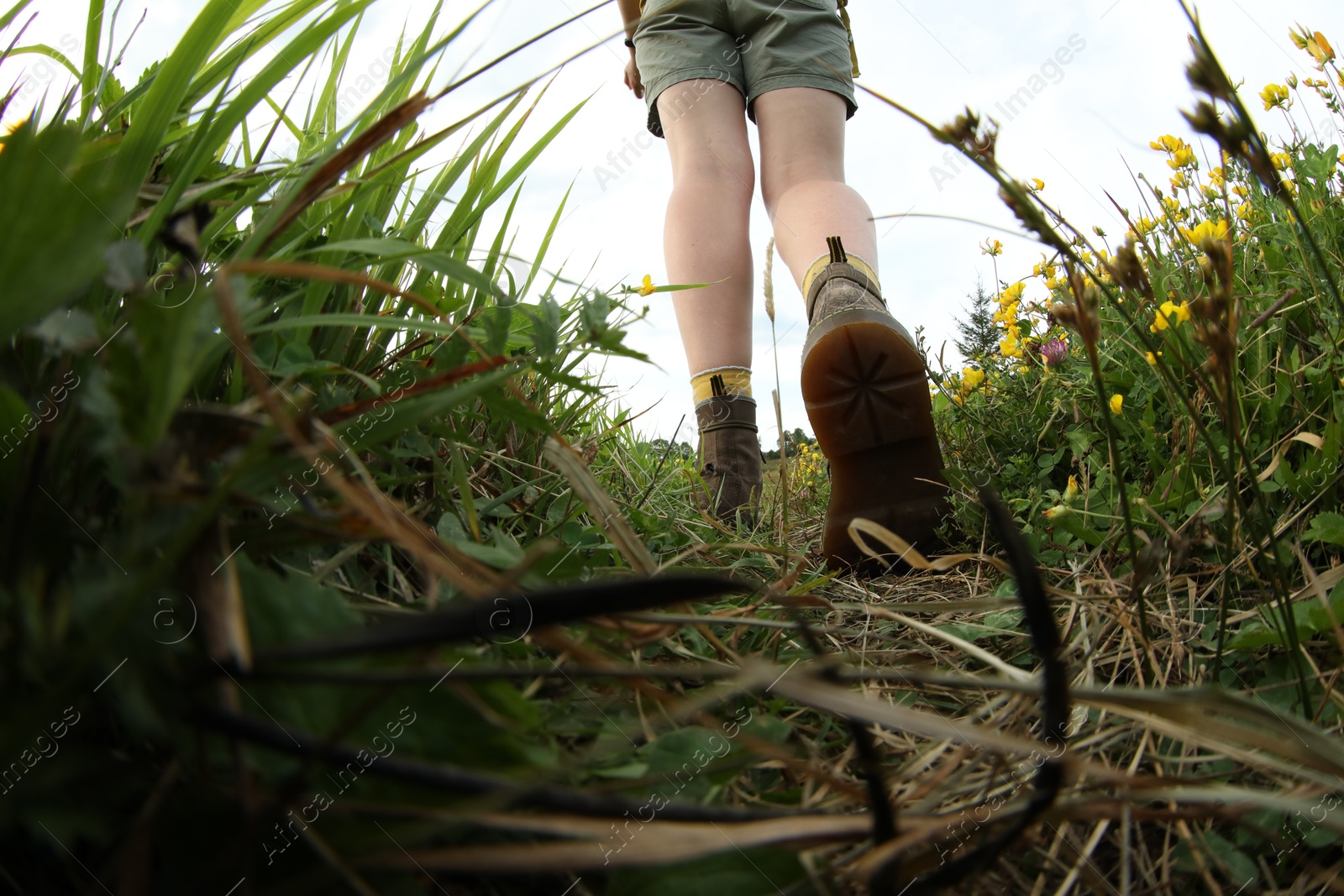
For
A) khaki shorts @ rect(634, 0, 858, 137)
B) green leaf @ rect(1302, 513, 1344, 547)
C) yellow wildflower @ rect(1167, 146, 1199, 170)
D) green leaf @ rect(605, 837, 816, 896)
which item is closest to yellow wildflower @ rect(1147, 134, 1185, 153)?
yellow wildflower @ rect(1167, 146, 1199, 170)

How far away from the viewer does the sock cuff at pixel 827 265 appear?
5.82 ft

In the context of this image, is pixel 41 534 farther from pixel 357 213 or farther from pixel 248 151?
pixel 248 151

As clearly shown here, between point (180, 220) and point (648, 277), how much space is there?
1035mm

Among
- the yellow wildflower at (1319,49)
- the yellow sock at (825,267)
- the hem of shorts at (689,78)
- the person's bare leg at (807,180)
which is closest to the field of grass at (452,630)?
the yellow wildflower at (1319,49)

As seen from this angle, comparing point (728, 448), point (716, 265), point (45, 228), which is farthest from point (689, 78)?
point (45, 228)

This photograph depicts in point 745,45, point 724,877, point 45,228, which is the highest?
point 745,45

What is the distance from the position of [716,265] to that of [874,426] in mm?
659

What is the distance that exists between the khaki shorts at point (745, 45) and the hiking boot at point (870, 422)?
2.46 feet

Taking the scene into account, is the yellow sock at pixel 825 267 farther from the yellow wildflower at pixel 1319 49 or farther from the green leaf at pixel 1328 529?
the green leaf at pixel 1328 529

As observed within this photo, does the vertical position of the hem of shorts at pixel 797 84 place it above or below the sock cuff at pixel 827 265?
above

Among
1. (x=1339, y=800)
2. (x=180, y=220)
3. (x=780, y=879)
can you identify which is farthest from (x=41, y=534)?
(x=1339, y=800)

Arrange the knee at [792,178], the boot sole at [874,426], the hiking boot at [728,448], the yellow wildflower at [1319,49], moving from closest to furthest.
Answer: the yellow wildflower at [1319,49], the boot sole at [874,426], the knee at [792,178], the hiking boot at [728,448]

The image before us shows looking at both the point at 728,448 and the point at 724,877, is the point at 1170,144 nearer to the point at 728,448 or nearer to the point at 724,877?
the point at 728,448

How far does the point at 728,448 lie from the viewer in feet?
6.80
